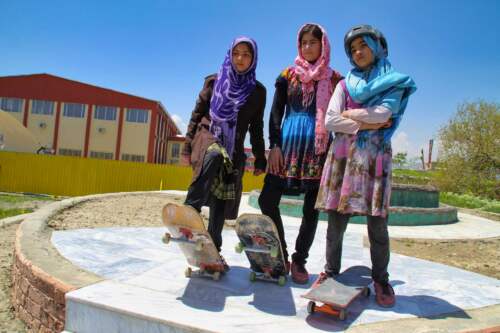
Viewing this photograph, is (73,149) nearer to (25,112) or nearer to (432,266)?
(25,112)

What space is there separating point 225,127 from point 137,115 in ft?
122

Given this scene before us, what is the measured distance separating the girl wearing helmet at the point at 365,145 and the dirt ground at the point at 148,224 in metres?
2.70

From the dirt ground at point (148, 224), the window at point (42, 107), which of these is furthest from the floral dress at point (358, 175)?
the window at point (42, 107)

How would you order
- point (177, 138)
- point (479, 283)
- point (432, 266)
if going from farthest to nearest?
1. point (177, 138)
2. point (432, 266)
3. point (479, 283)

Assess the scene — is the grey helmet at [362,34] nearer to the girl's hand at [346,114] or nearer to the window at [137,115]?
the girl's hand at [346,114]

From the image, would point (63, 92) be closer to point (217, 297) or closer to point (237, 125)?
point (237, 125)

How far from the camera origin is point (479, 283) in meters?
3.55

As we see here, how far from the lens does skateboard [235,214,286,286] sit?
2529mm

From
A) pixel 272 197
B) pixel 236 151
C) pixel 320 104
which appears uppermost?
pixel 320 104

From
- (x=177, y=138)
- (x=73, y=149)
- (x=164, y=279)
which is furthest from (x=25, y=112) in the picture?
(x=164, y=279)

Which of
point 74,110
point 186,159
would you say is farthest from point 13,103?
point 186,159

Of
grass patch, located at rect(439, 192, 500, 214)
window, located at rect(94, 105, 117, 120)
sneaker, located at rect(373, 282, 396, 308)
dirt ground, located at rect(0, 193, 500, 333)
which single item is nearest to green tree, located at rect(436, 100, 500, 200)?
grass patch, located at rect(439, 192, 500, 214)

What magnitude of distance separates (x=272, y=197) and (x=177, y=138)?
45.4 m

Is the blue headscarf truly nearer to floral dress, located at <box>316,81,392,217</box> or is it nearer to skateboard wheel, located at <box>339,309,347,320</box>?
floral dress, located at <box>316,81,392,217</box>
